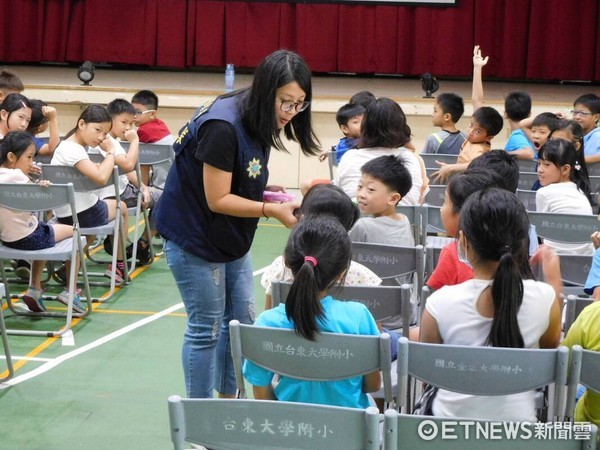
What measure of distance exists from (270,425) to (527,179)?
14.5 feet

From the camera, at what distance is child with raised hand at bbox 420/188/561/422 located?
244 centimetres

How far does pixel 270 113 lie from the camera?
2941mm

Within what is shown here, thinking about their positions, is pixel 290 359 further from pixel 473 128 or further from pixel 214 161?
pixel 473 128

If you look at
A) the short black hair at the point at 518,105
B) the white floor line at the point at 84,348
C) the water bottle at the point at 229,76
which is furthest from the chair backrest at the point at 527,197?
the water bottle at the point at 229,76

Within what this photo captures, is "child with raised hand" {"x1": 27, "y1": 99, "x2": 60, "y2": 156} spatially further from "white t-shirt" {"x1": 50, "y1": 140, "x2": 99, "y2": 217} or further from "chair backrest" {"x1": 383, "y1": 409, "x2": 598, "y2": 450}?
"chair backrest" {"x1": 383, "y1": 409, "x2": 598, "y2": 450}

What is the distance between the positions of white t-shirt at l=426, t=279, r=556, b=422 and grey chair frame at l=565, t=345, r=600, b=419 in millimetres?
174

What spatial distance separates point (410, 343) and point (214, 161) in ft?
3.12

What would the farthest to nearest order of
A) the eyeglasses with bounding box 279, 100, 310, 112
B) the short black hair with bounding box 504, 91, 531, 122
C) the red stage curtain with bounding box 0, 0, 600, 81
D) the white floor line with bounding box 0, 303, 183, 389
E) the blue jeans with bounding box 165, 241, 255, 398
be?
the red stage curtain with bounding box 0, 0, 600, 81 → the short black hair with bounding box 504, 91, 531, 122 → the white floor line with bounding box 0, 303, 183, 389 → the blue jeans with bounding box 165, 241, 255, 398 → the eyeglasses with bounding box 279, 100, 310, 112

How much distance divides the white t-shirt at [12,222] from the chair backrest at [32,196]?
0.38 feet

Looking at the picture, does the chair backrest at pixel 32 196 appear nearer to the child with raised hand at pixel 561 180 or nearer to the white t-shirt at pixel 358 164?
the white t-shirt at pixel 358 164

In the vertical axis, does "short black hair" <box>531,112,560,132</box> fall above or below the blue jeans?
above

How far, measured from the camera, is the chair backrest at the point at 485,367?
7.46ft

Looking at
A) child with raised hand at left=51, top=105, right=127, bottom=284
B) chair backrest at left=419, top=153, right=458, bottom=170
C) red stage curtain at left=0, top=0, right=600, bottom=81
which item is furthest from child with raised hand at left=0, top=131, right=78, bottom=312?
red stage curtain at left=0, top=0, right=600, bottom=81

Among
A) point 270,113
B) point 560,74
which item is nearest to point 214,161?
point 270,113
